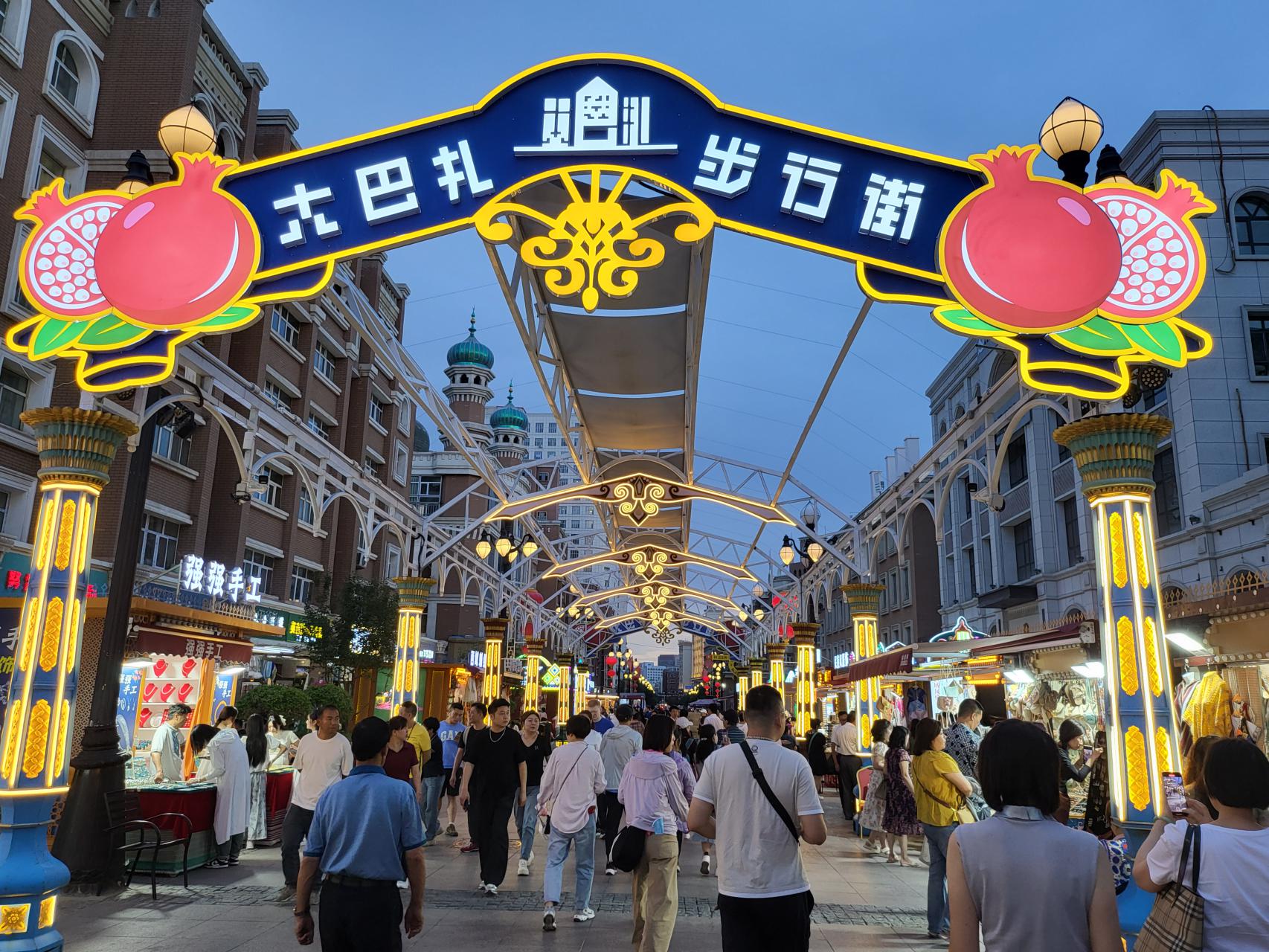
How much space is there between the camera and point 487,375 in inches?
2594

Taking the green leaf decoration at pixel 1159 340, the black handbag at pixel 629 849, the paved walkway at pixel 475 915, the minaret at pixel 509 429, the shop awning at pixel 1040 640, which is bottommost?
the paved walkway at pixel 475 915

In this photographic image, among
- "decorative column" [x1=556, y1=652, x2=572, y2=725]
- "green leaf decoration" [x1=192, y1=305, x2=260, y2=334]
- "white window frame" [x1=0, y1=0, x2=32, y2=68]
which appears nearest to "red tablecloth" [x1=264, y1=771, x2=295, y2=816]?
"green leaf decoration" [x1=192, y1=305, x2=260, y2=334]

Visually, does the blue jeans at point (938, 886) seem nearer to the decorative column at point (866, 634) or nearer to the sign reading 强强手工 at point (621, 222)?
the sign reading 强强手工 at point (621, 222)

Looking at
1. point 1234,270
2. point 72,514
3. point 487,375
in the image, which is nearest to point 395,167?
point 72,514

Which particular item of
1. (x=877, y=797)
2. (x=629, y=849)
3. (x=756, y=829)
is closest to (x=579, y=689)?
(x=877, y=797)

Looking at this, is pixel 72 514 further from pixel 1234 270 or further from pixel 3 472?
pixel 1234 270

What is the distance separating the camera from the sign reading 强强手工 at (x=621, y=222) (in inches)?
248

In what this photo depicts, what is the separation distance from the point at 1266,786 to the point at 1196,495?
18691 mm

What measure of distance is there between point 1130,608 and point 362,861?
496 cm

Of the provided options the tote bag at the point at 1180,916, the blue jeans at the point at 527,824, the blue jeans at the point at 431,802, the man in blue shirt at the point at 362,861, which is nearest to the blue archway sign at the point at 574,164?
the man in blue shirt at the point at 362,861

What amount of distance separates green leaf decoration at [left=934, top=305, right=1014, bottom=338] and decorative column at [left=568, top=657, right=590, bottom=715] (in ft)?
133

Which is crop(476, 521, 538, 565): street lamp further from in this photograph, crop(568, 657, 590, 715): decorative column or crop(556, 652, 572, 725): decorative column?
crop(568, 657, 590, 715): decorative column

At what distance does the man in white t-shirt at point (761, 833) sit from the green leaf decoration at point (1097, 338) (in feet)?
11.0

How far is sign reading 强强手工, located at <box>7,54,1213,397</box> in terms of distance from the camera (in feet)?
20.6
